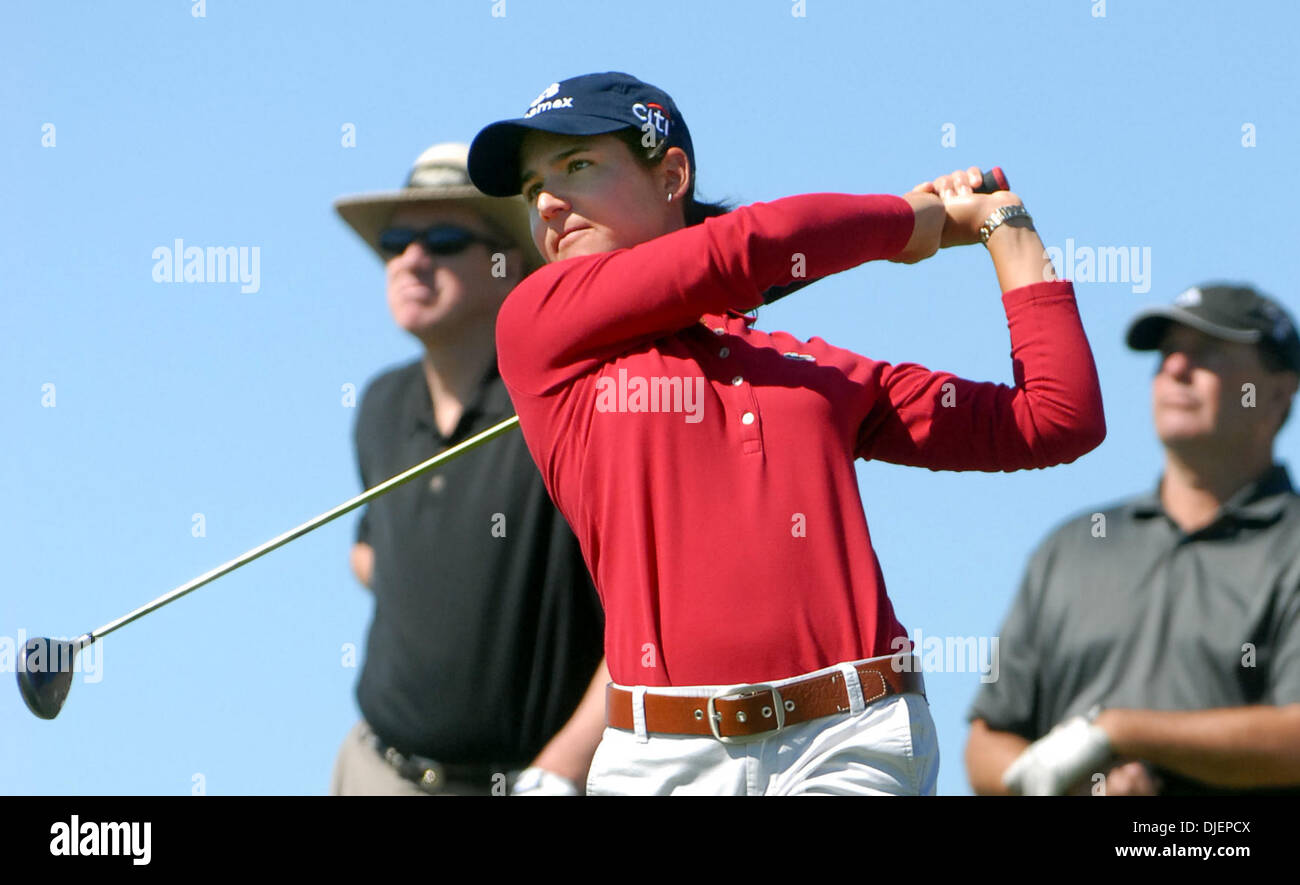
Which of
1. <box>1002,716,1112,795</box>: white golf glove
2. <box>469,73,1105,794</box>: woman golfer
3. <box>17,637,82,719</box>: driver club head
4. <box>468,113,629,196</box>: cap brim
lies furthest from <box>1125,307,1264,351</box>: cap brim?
<box>17,637,82,719</box>: driver club head

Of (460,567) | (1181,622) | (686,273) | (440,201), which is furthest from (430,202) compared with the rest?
(686,273)

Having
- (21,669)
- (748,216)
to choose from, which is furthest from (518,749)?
(748,216)

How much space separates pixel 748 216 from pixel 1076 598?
1491 millimetres

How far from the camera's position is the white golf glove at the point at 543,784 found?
11.1ft

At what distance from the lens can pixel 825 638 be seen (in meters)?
2.30

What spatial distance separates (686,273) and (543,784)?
1.34m

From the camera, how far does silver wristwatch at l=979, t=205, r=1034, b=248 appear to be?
2570 millimetres

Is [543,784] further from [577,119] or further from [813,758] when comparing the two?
[577,119]

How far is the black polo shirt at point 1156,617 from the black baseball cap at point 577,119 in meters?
1.31

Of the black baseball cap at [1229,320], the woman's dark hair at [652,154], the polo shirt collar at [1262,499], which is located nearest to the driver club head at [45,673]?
the woman's dark hair at [652,154]

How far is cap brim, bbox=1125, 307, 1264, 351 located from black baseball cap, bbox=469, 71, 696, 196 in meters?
1.53

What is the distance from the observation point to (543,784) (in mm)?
3410

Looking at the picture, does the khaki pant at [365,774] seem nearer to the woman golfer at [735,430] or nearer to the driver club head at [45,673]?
the driver club head at [45,673]
